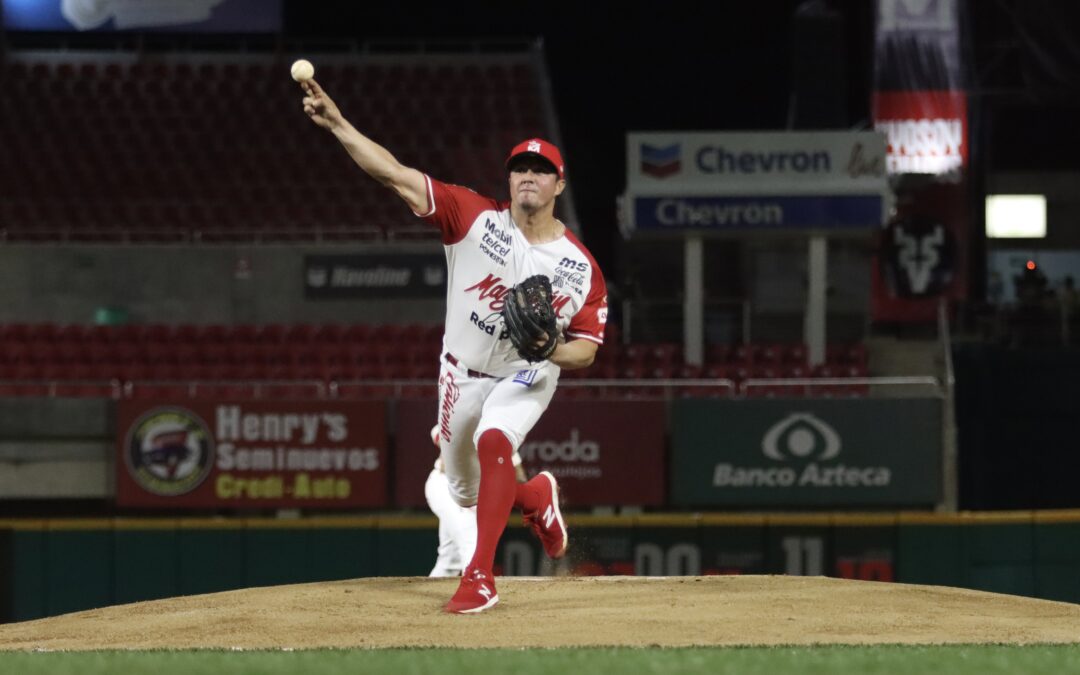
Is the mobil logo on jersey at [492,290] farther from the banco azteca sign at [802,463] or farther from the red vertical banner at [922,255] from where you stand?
the red vertical banner at [922,255]

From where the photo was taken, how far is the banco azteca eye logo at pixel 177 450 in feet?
48.3

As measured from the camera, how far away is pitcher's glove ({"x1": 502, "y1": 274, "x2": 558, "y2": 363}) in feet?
20.9

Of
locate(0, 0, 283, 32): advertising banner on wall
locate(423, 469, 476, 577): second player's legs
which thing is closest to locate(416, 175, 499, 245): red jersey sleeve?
locate(423, 469, 476, 577): second player's legs

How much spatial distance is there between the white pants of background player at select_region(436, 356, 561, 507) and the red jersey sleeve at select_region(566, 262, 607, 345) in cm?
21

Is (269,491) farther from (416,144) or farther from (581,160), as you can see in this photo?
(581,160)

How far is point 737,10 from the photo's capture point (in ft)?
81.9

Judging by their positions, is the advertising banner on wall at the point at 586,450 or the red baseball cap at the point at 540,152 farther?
the advertising banner on wall at the point at 586,450

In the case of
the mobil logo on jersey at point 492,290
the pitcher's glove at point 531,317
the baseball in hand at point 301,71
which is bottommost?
the pitcher's glove at point 531,317

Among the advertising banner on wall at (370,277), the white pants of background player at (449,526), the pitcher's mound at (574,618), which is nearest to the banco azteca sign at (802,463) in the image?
the white pants of background player at (449,526)

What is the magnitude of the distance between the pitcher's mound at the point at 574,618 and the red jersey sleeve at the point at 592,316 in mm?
1205

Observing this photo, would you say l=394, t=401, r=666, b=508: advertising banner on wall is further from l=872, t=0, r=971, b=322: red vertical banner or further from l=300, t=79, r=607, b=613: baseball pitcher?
l=300, t=79, r=607, b=613: baseball pitcher

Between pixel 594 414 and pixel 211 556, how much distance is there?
395 cm

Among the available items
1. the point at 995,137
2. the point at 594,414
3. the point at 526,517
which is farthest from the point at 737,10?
the point at 526,517

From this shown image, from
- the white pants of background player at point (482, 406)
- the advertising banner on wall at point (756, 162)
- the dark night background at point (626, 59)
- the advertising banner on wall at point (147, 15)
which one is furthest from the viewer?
the dark night background at point (626, 59)
